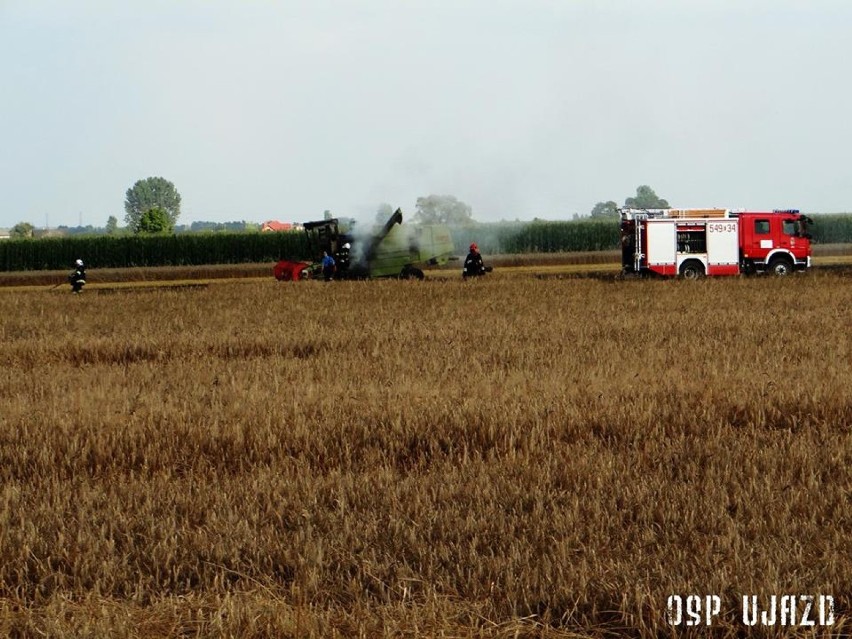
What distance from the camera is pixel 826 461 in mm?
8617

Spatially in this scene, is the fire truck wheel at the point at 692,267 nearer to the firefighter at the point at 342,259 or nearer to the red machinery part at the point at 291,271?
the firefighter at the point at 342,259

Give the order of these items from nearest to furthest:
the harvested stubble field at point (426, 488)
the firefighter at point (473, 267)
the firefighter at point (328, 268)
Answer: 1. the harvested stubble field at point (426, 488)
2. the firefighter at point (328, 268)
3. the firefighter at point (473, 267)

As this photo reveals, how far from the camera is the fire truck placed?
1497 inches

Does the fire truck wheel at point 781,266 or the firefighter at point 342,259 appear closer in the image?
the fire truck wheel at point 781,266

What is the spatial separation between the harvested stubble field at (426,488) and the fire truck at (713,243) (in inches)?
783

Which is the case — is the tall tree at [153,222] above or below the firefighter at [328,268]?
above

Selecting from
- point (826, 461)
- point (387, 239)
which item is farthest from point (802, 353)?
point (387, 239)

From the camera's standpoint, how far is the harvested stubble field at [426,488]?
5668mm

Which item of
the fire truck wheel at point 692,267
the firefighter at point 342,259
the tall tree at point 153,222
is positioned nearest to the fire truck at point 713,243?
the fire truck wheel at point 692,267

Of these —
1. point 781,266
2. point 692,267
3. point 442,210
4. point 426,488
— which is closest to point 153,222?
point 442,210

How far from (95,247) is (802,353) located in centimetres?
6475

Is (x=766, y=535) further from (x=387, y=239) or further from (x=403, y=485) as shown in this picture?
(x=387, y=239)

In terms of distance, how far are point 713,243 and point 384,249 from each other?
37.6ft

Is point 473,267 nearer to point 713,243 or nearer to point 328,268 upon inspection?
point 328,268
